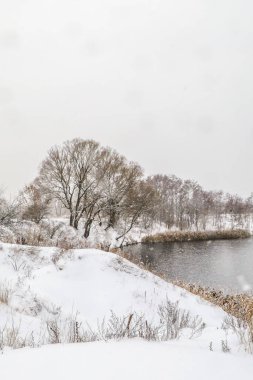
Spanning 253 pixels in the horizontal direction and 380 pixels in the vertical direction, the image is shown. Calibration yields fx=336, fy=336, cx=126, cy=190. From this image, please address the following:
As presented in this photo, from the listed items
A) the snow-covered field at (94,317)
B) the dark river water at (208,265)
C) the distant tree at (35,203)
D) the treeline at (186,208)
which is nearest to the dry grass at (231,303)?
the snow-covered field at (94,317)

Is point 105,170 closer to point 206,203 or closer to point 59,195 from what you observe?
point 59,195

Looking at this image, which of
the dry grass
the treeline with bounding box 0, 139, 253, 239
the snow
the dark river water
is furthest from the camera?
the treeline with bounding box 0, 139, 253, 239

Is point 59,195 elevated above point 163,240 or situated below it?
above

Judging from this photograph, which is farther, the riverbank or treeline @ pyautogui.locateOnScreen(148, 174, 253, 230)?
treeline @ pyautogui.locateOnScreen(148, 174, 253, 230)

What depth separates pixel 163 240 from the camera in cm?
4334

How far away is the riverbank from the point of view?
4325 cm

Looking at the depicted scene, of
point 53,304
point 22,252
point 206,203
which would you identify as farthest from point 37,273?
point 206,203

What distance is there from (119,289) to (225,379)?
4.69 meters

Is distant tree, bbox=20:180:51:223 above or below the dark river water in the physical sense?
above

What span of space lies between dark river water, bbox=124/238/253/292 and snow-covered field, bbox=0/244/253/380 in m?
8.24

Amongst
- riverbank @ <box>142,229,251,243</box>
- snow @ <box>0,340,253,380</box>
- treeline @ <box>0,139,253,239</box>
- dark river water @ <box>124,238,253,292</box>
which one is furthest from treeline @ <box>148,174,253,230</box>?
snow @ <box>0,340,253,380</box>

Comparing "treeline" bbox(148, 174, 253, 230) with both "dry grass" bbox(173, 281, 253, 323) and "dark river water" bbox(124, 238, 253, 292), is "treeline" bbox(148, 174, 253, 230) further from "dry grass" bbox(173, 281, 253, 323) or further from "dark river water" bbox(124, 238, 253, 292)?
"dry grass" bbox(173, 281, 253, 323)

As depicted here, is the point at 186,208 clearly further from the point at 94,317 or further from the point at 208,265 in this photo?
the point at 94,317

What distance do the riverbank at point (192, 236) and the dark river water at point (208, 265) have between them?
847cm
